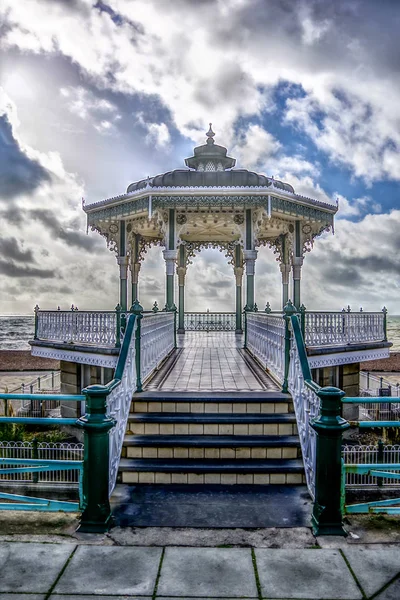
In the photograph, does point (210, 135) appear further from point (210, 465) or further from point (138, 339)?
point (210, 465)

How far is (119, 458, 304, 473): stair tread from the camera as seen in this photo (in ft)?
16.9

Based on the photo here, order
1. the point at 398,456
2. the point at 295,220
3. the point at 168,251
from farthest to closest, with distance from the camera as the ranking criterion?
1. the point at 295,220
2. the point at 168,251
3. the point at 398,456

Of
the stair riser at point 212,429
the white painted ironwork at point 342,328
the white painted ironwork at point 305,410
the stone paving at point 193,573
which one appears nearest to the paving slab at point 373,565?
the stone paving at point 193,573

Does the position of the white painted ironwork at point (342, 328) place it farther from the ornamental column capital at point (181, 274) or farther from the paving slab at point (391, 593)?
the ornamental column capital at point (181, 274)

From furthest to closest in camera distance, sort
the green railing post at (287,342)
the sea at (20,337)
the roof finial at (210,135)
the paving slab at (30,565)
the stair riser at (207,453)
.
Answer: the sea at (20,337) < the roof finial at (210,135) < the green railing post at (287,342) < the stair riser at (207,453) < the paving slab at (30,565)

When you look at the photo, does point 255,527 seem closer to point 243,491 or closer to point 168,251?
point 243,491

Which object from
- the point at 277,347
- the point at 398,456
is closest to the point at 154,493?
the point at 277,347

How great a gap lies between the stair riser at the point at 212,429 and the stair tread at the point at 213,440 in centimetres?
7

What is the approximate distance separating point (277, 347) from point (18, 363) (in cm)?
2764

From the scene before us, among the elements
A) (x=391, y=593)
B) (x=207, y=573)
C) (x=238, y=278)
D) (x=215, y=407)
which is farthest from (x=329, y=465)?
(x=238, y=278)

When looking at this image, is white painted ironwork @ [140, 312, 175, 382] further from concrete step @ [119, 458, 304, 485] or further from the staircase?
concrete step @ [119, 458, 304, 485]

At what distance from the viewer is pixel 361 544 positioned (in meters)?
3.43

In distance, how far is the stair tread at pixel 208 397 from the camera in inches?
243

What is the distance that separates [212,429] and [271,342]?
317 centimetres
